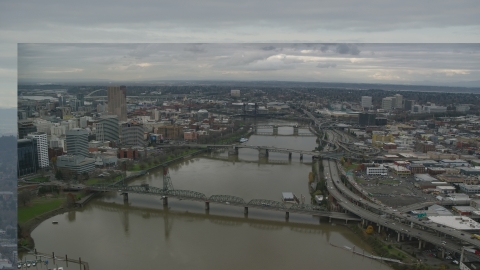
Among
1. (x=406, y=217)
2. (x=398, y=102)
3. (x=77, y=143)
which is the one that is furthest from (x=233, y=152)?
(x=398, y=102)

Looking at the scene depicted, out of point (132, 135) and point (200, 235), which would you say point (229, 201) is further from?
point (132, 135)

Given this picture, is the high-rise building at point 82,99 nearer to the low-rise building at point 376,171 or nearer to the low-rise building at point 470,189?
the low-rise building at point 376,171

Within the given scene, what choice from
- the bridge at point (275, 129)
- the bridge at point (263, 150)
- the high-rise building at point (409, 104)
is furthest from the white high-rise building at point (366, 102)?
the bridge at point (263, 150)

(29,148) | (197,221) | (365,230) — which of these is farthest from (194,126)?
(365,230)

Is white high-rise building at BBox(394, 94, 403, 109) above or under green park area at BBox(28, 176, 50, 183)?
above

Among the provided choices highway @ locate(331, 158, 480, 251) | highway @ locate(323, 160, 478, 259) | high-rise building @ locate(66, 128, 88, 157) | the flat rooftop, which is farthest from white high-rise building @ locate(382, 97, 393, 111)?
high-rise building @ locate(66, 128, 88, 157)

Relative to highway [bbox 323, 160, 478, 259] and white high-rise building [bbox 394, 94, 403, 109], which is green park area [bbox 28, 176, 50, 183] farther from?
white high-rise building [bbox 394, 94, 403, 109]
